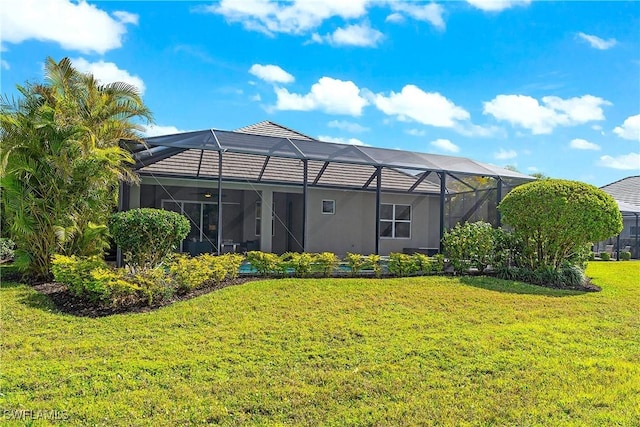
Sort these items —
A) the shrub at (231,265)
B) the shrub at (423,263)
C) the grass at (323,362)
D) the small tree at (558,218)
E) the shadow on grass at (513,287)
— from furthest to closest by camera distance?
the shrub at (423,263) < the small tree at (558,218) < the shadow on grass at (513,287) < the shrub at (231,265) < the grass at (323,362)

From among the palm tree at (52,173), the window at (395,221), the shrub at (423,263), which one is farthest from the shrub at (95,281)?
the window at (395,221)

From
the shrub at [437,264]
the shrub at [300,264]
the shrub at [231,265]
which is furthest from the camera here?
the shrub at [437,264]

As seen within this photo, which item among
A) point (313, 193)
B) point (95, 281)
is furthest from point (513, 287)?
point (95, 281)

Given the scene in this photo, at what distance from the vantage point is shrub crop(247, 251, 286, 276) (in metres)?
10.4

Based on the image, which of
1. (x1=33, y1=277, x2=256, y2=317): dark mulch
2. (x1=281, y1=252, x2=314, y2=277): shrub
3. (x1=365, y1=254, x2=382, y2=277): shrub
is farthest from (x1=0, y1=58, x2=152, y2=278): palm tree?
(x1=365, y1=254, x2=382, y2=277): shrub

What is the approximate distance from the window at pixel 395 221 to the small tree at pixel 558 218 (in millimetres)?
6272

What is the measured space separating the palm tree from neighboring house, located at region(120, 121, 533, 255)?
250 cm

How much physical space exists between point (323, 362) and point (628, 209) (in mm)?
22255

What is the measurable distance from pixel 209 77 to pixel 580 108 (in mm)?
14702

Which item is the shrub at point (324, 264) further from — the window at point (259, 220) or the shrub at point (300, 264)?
the window at point (259, 220)

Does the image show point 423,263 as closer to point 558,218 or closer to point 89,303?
point 558,218

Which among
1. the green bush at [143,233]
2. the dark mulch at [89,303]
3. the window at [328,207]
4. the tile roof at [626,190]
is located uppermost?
the tile roof at [626,190]

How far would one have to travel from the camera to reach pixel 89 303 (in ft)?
25.7

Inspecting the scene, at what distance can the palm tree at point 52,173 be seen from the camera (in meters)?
9.59
